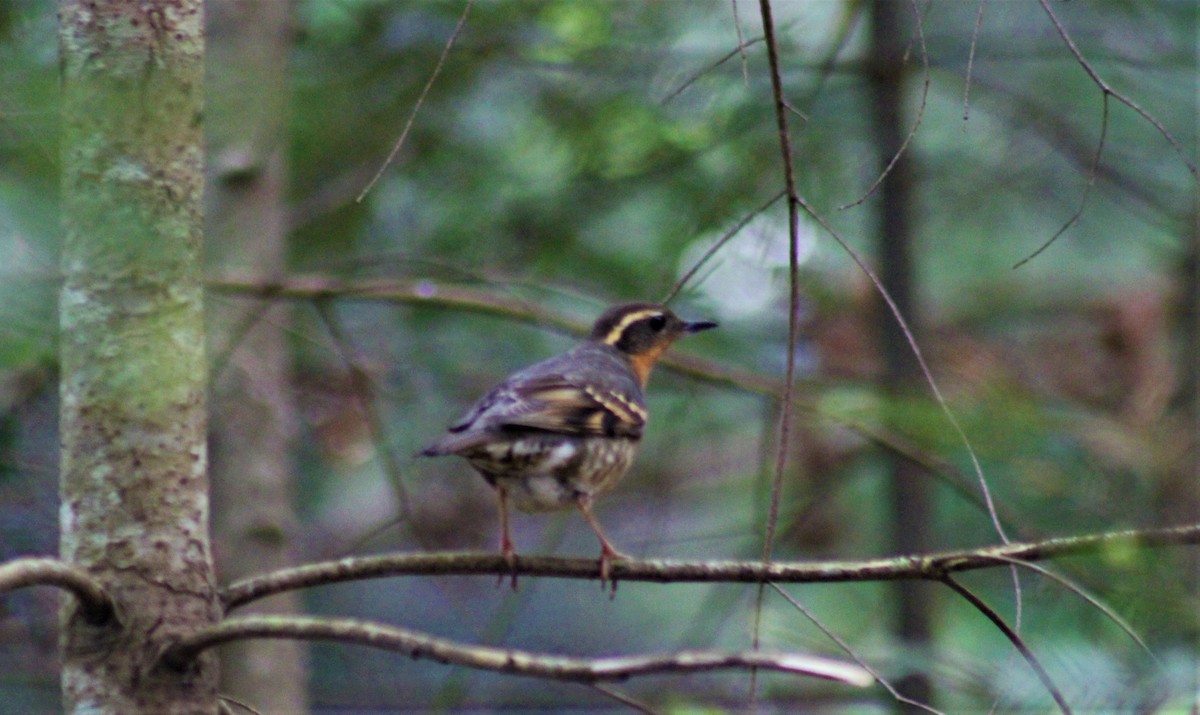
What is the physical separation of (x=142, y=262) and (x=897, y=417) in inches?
141

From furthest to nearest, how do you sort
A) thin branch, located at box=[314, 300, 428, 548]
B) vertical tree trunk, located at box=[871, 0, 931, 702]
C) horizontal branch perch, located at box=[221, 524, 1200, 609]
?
1. vertical tree trunk, located at box=[871, 0, 931, 702]
2. thin branch, located at box=[314, 300, 428, 548]
3. horizontal branch perch, located at box=[221, 524, 1200, 609]

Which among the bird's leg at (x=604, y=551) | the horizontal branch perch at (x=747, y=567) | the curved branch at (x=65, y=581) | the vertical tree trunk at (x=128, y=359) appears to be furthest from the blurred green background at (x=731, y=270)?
the curved branch at (x=65, y=581)

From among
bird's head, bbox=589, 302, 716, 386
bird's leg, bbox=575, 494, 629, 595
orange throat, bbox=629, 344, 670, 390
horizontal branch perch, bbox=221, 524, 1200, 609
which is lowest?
bird's leg, bbox=575, 494, 629, 595

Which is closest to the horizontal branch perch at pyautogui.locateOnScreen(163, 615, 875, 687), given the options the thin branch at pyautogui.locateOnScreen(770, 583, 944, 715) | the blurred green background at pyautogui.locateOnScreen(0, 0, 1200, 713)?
the thin branch at pyautogui.locateOnScreen(770, 583, 944, 715)

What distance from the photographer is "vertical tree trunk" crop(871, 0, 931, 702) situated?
6629 mm

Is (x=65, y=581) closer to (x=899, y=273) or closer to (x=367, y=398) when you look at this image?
(x=367, y=398)

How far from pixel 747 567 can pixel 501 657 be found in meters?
0.66

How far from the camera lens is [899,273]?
22.2 feet

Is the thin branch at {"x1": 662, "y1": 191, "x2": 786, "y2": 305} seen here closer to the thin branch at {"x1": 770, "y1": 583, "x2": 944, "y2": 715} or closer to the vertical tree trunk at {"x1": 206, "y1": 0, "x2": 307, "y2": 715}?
the thin branch at {"x1": 770, "y1": 583, "x2": 944, "y2": 715}

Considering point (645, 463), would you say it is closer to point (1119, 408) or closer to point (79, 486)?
point (1119, 408)

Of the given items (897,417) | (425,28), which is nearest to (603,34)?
(425,28)

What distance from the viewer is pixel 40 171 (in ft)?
9.86

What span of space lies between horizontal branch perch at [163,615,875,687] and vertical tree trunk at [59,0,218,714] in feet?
0.40

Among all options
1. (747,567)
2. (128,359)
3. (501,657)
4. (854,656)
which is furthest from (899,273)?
(501,657)
